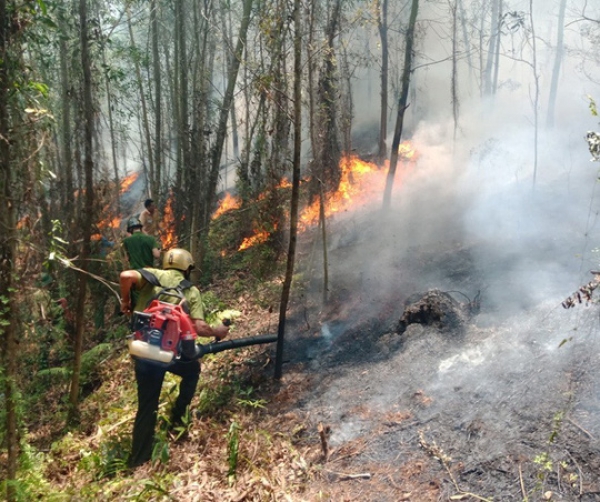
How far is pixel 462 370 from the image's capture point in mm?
5508

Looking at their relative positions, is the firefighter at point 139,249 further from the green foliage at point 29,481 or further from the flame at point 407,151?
the flame at point 407,151

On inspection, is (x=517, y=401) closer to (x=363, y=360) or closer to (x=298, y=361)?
(x=363, y=360)

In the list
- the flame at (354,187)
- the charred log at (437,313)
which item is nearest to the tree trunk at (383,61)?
the flame at (354,187)

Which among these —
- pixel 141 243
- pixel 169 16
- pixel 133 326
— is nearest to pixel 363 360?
pixel 133 326

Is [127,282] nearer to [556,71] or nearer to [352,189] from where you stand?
[352,189]

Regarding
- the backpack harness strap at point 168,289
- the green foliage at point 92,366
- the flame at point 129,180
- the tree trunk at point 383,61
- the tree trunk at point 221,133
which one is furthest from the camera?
the flame at point 129,180

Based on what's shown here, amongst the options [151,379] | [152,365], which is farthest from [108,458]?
[152,365]

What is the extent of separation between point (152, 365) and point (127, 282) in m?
0.91

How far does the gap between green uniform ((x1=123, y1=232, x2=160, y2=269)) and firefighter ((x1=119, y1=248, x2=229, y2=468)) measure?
241cm

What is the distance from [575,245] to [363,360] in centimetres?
525

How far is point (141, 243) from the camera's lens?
7320 mm

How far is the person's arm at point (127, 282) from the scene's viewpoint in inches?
189

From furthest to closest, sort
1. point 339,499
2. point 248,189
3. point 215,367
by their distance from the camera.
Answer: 1. point 248,189
2. point 215,367
3. point 339,499

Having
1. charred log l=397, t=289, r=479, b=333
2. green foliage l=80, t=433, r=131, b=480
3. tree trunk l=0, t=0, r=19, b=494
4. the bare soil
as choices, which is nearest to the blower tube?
the bare soil
